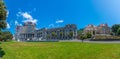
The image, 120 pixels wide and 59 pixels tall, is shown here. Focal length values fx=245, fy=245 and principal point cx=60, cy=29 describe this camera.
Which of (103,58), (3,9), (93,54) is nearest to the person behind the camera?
(103,58)

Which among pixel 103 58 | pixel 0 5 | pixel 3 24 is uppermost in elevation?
pixel 0 5

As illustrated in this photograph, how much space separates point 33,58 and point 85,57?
6.70 meters

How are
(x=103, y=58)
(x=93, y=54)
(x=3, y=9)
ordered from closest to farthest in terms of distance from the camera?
(x=103, y=58)
(x=93, y=54)
(x=3, y=9)

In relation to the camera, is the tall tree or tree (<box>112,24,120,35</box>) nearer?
the tall tree

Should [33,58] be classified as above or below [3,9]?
below

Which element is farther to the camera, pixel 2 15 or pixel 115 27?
pixel 115 27

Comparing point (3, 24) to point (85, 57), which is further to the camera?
point (3, 24)

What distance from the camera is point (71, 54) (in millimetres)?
33281

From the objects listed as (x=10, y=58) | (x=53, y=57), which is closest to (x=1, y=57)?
(x=10, y=58)

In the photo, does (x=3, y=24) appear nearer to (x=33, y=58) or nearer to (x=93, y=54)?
(x=33, y=58)

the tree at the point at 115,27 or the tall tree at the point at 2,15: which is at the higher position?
the tree at the point at 115,27

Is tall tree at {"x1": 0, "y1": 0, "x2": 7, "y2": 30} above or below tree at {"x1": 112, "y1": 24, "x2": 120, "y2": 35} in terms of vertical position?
below

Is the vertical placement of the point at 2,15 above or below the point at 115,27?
below

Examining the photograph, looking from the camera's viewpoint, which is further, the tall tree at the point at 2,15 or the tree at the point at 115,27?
Answer: the tree at the point at 115,27
